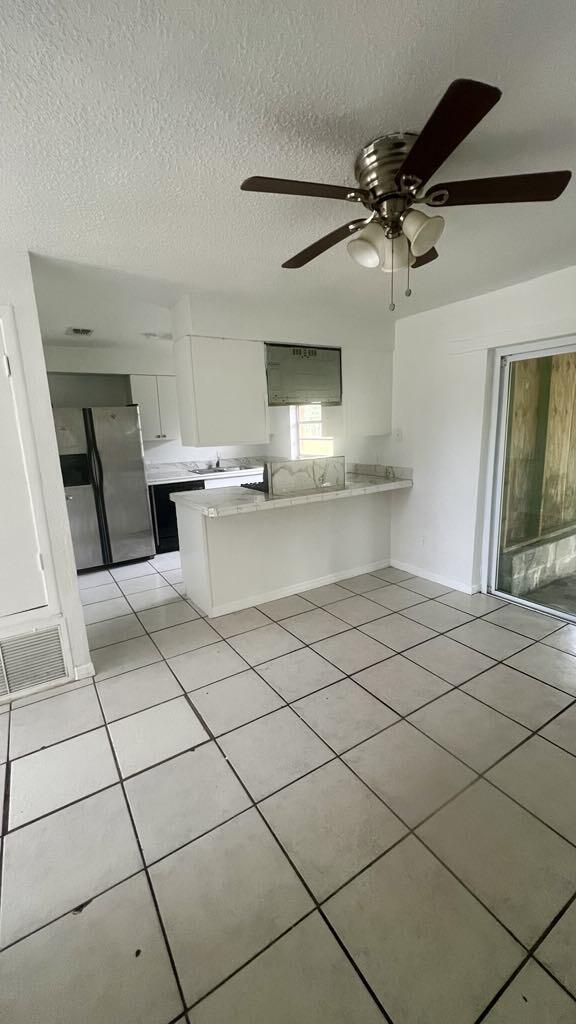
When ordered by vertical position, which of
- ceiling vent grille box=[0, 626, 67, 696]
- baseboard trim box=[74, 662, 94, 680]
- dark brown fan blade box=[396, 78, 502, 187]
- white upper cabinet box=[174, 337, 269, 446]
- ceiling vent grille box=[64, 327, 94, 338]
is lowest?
baseboard trim box=[74, 662, 94, 680]

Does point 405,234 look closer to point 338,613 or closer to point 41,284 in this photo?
point 41,284

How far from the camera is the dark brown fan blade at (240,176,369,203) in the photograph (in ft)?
3.83

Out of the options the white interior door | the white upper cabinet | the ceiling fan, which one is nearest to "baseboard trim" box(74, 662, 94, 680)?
the white interior door

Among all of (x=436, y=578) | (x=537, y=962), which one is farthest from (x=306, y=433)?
(x=537, y=962)

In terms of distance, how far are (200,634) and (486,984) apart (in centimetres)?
225

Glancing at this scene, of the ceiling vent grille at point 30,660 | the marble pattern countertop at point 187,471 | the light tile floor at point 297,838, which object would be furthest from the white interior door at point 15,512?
the marble pattern countertop at point 187,471

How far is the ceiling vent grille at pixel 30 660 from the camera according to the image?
2.32 meters

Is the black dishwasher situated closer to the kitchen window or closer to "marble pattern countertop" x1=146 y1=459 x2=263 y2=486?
"marble pattern countertop" x1=146 y1=459 x2=263 y2=486

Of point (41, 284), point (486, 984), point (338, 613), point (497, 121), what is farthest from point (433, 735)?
point (41, 284)

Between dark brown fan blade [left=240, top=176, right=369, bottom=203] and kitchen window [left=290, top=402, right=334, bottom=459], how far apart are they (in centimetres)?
307

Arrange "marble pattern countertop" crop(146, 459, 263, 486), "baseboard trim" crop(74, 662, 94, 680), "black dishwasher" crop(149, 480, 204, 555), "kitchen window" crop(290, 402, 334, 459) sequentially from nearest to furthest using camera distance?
"baseboard trim" crop(74, 662, 94, 680) < "kitchen window" crop(290, 402, 334, 459) < "black dishwasher" crop(149, 480, 204, 555) < "marble pattern countertop" crop(146, 459, 263, 486)

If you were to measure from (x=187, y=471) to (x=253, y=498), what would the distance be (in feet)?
7.38

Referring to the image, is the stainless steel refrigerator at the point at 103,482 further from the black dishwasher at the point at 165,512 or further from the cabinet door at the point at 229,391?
the cabinet door at the point at 229,391

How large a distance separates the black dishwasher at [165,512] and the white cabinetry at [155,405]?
631 mm
